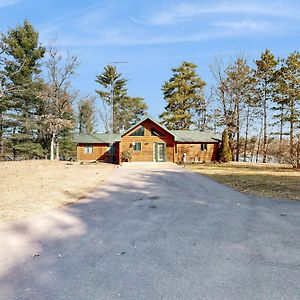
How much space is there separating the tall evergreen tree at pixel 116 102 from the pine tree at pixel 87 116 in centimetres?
206

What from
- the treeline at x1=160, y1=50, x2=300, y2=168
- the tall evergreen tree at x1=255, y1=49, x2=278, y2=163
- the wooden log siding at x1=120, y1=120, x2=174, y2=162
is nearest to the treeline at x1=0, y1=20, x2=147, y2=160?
the wooden log siding at x1=120, y1=120, x2=174, y2=162

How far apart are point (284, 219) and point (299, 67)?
99.4 ft

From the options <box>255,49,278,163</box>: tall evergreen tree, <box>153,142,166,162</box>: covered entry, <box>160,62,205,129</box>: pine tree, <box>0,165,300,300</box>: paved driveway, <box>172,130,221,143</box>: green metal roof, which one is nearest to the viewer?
<box>0,165,300,300</box>: paved driveway

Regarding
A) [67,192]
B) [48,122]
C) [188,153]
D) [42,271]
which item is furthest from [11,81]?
[42,271]

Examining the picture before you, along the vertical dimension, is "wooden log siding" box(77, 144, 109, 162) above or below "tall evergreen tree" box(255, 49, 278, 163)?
below

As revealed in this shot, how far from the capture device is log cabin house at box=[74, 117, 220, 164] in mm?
29094

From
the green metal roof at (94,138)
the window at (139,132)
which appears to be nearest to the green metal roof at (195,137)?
the window at (139,132)

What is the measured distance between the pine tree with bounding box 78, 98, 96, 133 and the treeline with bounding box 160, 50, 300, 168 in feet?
45.6

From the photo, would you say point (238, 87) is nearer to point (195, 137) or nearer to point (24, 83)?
point (195, 137)

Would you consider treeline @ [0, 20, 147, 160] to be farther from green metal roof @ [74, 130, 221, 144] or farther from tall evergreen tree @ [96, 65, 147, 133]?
tall evergreen tree @ [96, 65, 147, 133]

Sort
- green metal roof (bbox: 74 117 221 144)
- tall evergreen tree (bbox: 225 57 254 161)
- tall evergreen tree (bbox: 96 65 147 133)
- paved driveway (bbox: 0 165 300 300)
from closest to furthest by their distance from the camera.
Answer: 1. paved driveway (bbox: 0 165 300 300)
2. green metal roof (bbox: 74 117 221 144)
3. tall evergreen tree (bbox: 225 57 254 161)
4. tall evergreen tree (bbox: 96 65 147 133)

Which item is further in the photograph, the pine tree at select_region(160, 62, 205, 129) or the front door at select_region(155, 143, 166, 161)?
the pine tree at select_region(160, 62, 205, 129)

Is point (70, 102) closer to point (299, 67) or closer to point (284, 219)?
point (299, 67)

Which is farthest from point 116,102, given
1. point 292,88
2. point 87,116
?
point 292,88
